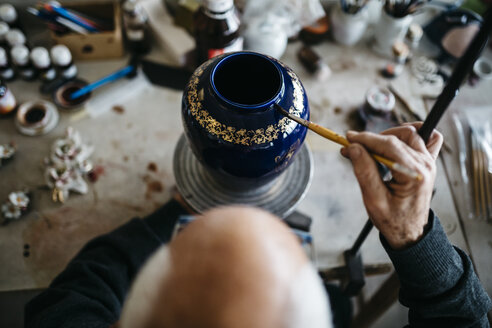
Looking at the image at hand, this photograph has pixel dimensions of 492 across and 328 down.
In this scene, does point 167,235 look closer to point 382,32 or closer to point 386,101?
point 386,101

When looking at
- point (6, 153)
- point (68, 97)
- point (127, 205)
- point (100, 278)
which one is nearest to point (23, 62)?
point (68, 97)

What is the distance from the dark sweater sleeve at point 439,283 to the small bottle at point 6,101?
1.02 metres

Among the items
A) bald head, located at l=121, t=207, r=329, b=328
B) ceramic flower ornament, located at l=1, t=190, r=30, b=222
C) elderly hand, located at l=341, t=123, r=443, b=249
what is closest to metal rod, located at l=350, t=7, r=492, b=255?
elderly hand, located at l=341, t=123, r=443, b=249

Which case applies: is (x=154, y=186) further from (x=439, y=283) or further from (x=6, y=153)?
(x=439, y=283)

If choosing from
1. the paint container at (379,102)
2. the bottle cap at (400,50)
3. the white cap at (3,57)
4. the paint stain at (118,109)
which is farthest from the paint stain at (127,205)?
the bottle cap at (400,50)

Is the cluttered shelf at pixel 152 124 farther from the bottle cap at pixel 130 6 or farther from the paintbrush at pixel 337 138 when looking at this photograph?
the paintbrush at pixel 337 138

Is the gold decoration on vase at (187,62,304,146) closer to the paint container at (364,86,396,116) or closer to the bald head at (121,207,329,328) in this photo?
the bald head at (121,207,329,328)

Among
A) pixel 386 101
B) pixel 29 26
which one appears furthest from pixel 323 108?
pixel 29 26

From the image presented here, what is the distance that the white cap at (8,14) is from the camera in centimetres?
106

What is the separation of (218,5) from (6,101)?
2.14 ft

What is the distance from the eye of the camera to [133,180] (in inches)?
39.0

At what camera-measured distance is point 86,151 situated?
3.24 ft

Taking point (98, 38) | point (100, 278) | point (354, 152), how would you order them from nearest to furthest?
point (354, 152) < point (100, 278) < point (98, 38)

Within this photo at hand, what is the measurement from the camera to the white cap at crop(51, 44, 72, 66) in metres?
1.01
